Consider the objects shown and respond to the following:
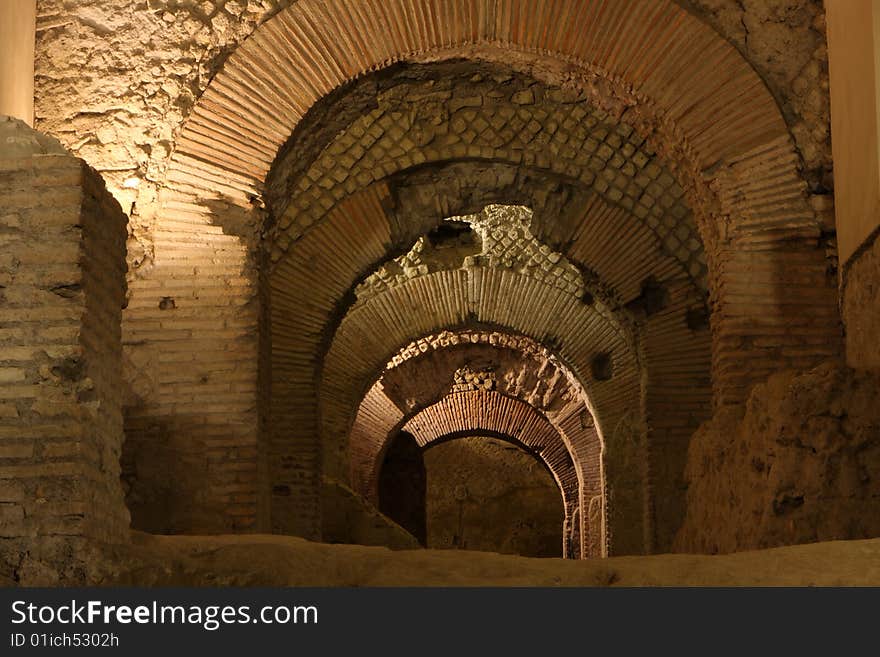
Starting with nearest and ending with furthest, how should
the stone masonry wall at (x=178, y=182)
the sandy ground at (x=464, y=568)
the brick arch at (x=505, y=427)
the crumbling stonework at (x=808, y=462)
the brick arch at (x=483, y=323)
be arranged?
the sandy ground at (x=464, y=568) < the crumbling stonework at (x=808, y=462) < the stone masonry wall at (x=178, y=182) < the brick arch at (x=483, y=323) < the brick arch at (x=505, y=427)

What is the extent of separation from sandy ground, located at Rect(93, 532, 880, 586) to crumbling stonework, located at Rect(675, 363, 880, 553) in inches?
36.8

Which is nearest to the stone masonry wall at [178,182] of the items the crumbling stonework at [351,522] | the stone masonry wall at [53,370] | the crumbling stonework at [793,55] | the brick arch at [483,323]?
the crumbling stonework at [793,55]

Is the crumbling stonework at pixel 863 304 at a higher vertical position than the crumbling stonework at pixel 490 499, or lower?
lower

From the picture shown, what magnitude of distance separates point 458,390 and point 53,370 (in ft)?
40.0

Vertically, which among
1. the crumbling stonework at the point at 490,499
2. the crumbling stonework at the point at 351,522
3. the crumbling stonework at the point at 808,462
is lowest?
the crumbling stonework at the point at 808,462

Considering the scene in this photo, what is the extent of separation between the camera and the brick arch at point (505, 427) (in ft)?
57.9

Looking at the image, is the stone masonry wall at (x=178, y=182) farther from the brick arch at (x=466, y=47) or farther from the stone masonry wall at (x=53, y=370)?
the stone masonry wall at (x=53, y=370)

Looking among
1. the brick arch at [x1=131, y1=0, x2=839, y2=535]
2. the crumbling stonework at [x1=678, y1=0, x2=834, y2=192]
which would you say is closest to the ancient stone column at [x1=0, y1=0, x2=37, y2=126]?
the brick arch at [x1=131, y1=0, x2=839, y2=535]

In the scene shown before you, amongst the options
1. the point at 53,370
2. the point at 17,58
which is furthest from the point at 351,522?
the point at 53,370

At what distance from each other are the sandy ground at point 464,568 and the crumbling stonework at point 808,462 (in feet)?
3.07

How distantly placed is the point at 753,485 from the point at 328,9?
3423mm

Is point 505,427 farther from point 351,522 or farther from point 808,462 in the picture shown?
point 808,462

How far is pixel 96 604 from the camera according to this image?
9.43 feet

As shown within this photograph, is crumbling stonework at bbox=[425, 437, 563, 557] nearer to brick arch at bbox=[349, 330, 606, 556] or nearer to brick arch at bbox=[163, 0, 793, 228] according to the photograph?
brick arch at bbox=[349, 330, 606, 556]
